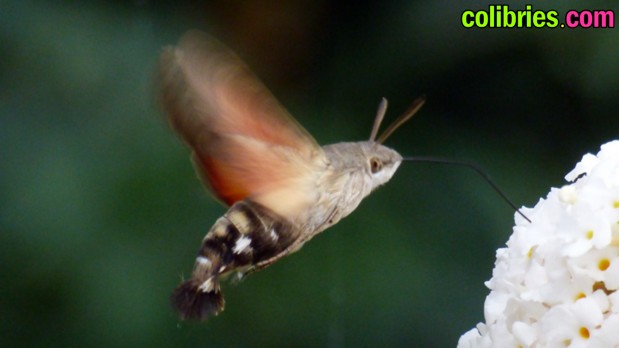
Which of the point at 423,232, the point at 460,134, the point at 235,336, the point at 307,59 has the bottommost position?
the point at 235,336

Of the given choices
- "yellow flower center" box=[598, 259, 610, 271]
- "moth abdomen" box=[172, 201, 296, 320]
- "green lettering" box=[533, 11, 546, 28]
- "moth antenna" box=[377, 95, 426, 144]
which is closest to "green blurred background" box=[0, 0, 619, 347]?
"green lettering" box=[533, 11, 546, 28]

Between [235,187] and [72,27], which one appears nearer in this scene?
[235,187]

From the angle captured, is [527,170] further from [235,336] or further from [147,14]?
[147,14]

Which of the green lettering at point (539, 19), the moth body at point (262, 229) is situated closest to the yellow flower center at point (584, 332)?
the moth body at point (262, 229)

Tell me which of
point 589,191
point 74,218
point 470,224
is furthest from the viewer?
point 470,224

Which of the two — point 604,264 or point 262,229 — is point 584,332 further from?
point 262,229

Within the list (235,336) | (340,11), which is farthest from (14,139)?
(340,11)
